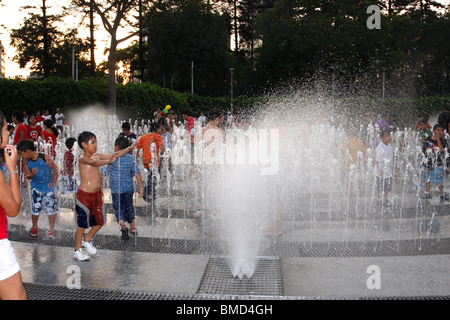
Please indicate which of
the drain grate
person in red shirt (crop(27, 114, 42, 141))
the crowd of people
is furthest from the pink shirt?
person in red shirt (crop(27, 114, 42, 141))

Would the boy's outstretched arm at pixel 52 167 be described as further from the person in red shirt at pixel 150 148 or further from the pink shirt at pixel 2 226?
the pink shirt at pixel 2 226

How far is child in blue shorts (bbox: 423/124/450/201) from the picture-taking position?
8.25 m

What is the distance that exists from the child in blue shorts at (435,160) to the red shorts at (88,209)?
5995 millimetres

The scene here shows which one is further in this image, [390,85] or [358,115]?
[390,85]

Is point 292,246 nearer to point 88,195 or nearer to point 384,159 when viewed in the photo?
point 88,195

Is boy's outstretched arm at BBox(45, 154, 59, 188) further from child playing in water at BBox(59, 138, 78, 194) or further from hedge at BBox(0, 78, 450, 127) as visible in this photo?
hedge at BBox(0, 78, 450, 127)

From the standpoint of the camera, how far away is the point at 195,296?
4.02 m

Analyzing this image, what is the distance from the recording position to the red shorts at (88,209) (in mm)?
5168

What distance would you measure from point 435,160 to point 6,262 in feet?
24.8

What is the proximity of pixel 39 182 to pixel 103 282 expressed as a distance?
224 cm

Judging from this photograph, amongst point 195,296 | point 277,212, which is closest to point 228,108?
point 277,212

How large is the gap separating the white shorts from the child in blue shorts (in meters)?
7.45

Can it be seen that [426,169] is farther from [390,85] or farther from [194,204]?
[390,85]

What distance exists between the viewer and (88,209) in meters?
5.20
